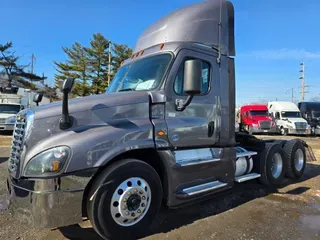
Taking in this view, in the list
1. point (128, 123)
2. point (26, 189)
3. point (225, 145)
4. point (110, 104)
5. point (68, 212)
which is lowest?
point (68, 212)

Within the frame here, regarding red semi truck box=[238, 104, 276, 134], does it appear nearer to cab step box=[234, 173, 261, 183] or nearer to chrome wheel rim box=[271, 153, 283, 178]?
chrome wheel rim box=[271, 153, 283, 178]

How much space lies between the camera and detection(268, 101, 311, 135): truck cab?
2408 cm

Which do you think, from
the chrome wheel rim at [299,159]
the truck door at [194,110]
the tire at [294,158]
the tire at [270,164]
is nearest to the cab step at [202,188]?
the truck door at [194,110]

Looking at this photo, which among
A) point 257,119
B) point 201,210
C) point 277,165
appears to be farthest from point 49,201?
point 257,119

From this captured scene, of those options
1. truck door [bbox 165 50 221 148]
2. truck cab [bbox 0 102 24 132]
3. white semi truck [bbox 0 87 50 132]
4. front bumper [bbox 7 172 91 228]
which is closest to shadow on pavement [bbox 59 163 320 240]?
front bumper [bbox 7 172 91 228]

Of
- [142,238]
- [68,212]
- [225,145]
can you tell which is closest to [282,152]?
[225,145]

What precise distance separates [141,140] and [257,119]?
22.5 metres

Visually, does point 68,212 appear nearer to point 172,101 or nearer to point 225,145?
point 172,101

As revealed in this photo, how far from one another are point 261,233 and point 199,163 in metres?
1.28

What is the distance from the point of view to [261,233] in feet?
13.3

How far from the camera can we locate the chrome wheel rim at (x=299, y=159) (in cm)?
747

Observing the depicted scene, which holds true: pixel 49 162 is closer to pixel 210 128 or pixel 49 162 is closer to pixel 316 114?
pixel 210 128

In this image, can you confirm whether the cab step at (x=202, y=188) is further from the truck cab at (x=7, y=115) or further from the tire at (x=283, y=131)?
the tire at (x=283, y=131)

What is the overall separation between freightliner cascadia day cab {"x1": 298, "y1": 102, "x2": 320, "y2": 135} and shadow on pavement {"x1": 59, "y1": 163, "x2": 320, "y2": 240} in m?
20.4
